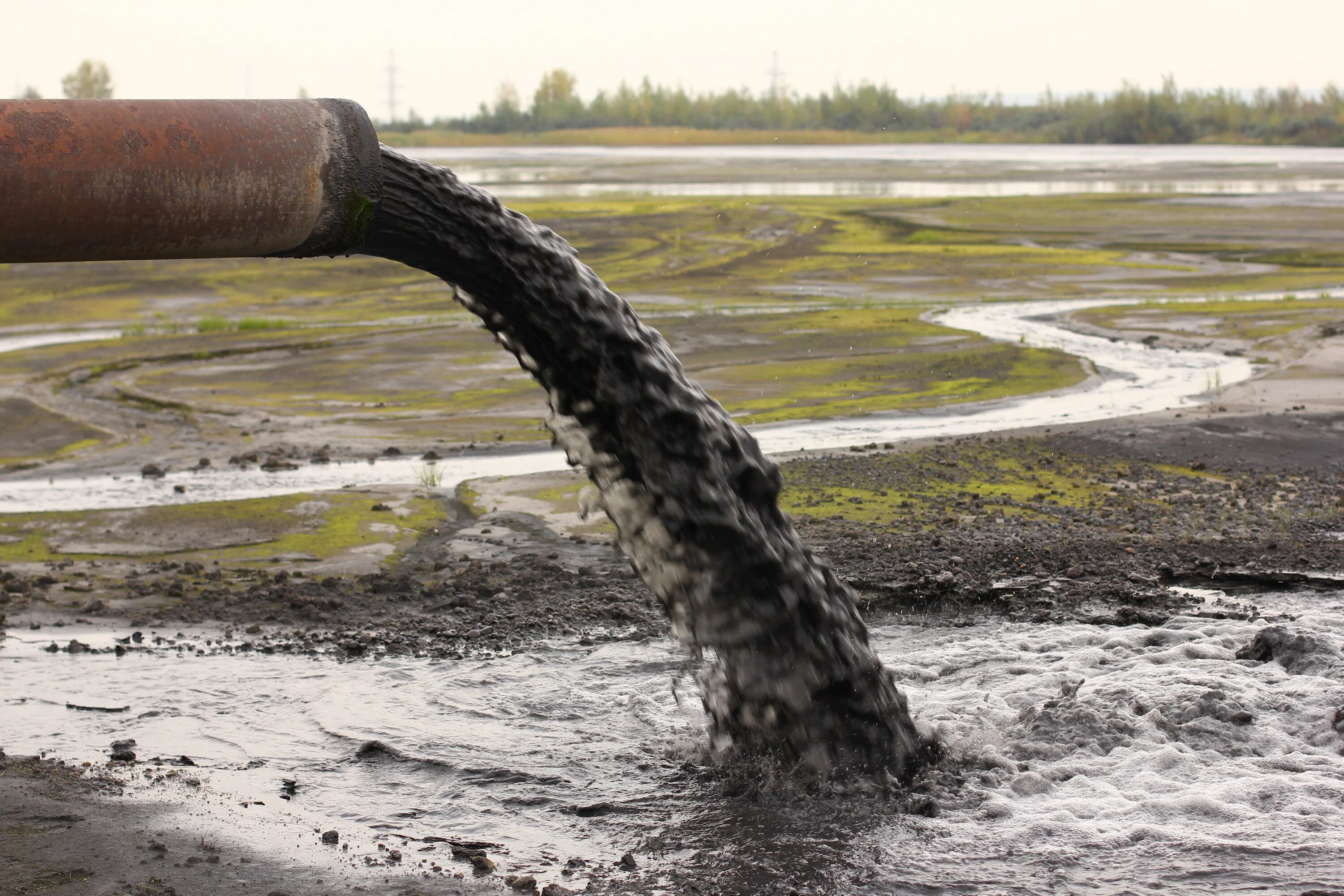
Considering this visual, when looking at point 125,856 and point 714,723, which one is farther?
point 714,723

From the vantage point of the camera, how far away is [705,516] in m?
5.37

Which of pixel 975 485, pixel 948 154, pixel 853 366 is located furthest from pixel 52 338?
pixel 948 154

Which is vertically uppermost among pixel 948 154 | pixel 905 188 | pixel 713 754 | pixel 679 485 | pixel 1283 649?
pixel 948 154

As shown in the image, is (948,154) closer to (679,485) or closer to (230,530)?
(230,530)

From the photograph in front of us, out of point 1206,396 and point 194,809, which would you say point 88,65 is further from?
point 194,809

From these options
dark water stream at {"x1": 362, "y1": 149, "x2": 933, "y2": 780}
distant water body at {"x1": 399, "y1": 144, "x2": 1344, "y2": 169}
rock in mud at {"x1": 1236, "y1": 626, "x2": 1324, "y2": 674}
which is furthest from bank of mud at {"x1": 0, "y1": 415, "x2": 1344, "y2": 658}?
distant water body at {"x1": 399, "y1": 144, "x2": 1344, "y2": 169}

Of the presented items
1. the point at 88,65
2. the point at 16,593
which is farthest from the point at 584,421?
the point at 88,65

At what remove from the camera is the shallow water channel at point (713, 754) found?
4609mm

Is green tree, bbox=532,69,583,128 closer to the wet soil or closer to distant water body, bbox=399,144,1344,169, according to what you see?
distant water body, bbox=399,144,1344,169

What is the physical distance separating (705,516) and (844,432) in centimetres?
651

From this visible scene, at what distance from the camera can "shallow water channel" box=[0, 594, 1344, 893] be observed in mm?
4609

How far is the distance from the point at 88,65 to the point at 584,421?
67424mm

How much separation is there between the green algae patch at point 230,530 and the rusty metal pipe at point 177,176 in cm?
406

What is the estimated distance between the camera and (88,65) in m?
64.6
